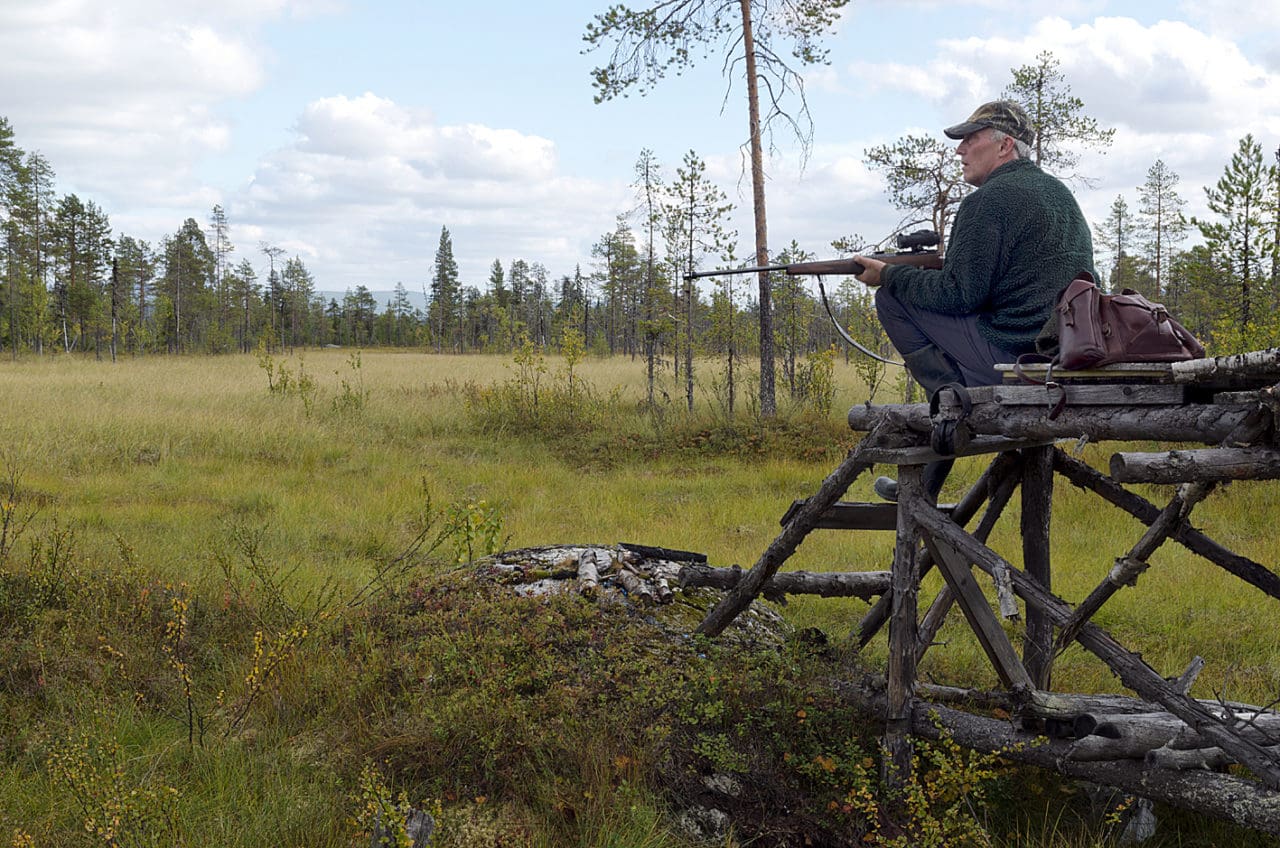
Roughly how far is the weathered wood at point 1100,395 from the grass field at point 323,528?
177cm

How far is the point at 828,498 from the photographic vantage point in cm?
468

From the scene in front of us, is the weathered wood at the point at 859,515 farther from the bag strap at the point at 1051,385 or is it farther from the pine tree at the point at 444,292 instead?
the pine tree at the point at 444,292

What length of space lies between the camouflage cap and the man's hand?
2.27 feet

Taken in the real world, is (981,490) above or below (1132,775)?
above

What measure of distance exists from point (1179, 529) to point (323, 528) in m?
7.59

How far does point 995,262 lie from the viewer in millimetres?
4000

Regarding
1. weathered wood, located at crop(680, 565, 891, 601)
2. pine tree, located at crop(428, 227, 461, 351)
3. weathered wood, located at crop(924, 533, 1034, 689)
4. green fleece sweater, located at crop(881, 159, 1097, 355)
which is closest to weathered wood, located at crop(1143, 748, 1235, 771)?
weathered wood, located at crop(924, 533, 1034, 689)

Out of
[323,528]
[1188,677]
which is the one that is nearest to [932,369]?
[1188,677]

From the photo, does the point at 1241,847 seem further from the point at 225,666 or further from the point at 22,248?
the point at 22,248

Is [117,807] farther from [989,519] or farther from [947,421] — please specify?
[989,519]

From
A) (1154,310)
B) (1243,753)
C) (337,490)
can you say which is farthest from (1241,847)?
(337,490)

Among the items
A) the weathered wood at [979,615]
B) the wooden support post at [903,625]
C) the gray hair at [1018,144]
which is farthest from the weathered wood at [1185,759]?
the gray hair at [1018,144]

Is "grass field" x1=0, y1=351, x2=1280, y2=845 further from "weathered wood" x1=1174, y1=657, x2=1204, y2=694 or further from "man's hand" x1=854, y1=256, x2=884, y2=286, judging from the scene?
"man's hand" x1=854, y1=256, x2=884, y2=286

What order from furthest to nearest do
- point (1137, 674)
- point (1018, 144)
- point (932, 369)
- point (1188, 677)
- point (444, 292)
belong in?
point (444, 292)
point (932, 369)
point (1018, 144)
point (1188, 677)
point (1137, 674)
